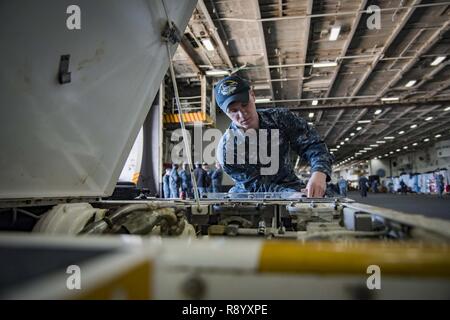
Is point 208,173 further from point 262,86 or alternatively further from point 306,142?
point 306,142

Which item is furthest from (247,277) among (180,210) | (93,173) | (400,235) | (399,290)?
(93,173)

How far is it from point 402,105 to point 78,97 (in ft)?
48.4

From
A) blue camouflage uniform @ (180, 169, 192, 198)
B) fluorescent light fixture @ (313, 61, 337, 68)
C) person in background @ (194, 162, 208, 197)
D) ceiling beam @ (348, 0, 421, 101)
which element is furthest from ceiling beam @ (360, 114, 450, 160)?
blue camouflage uniform @ (180, 169, 192, 198)

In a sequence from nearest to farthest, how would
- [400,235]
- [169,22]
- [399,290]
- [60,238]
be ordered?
1. [399,290]
2. [60,238]
3. [400,235]
4. [169,22]

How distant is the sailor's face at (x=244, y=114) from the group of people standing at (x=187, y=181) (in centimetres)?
709

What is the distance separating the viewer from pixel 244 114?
293 centimetres

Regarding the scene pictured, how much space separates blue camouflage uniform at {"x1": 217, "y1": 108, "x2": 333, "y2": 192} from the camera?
115 inches

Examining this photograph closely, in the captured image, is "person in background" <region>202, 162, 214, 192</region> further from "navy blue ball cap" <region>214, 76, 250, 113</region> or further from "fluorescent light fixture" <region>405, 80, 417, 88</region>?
"fluorescent light fixture" <region>405, 80, 417, 88</region>

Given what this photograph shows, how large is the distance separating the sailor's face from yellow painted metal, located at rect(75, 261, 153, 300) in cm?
243

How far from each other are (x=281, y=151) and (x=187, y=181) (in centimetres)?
761

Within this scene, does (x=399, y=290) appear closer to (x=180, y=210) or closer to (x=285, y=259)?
(x=285, y=259)

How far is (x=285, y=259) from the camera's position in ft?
1.74

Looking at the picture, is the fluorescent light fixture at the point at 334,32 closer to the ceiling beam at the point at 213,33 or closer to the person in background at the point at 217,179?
the ceiling beam at the point at 213,33

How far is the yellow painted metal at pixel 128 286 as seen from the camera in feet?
1.40
